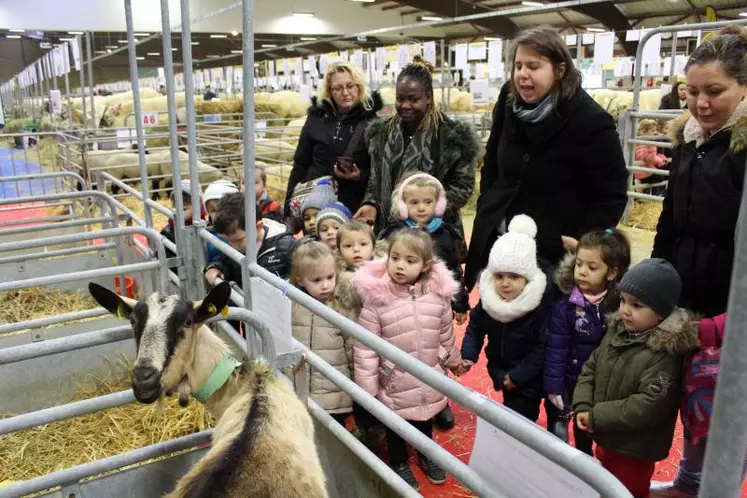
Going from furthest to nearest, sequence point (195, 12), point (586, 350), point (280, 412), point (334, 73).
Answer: point (195, 12) < point (334, 73) < point (586, 350) < point (280, 412)

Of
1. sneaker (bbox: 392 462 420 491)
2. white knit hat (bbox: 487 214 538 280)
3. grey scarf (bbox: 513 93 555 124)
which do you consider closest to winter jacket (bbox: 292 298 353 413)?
sneaker (bbox: 392 462 420 491)

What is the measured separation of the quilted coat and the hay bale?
0.74m

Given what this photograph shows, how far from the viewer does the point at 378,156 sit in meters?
3.20

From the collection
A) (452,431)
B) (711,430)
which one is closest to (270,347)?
(711,430)

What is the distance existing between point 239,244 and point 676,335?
201 cm

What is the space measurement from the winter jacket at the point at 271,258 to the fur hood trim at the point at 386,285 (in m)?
0.60

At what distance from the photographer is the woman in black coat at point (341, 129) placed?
11.2 ft

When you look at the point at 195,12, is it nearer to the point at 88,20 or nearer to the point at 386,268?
the point at 88,20

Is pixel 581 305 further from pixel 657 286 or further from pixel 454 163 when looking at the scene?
pixel 454 163

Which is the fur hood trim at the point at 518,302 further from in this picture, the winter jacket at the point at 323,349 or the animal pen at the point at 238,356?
the animal pen at the point at 238,356

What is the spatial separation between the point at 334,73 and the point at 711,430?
9.71 feet

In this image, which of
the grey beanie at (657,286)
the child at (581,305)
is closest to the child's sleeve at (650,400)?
the grey beanie at (657,286)

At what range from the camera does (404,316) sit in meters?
2.43

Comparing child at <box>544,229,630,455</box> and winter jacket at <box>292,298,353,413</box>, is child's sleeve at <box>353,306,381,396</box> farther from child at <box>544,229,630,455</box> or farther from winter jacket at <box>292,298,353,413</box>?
child at <box>544,229,630,455</box>
